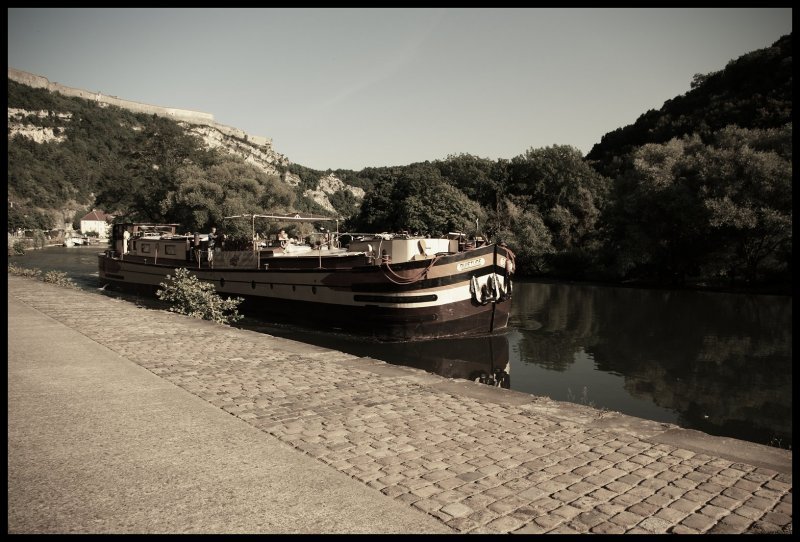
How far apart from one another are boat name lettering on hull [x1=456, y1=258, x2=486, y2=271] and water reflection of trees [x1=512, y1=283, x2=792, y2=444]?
285cm

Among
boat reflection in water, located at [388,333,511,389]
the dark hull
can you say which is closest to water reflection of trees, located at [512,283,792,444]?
boat reflection in water, located at [388,333,511,389]

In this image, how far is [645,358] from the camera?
1523cm

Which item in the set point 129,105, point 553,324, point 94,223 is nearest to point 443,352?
point 553,324

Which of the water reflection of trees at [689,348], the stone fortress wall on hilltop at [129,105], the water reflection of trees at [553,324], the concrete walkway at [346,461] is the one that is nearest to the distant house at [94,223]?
the stone fortress wall on hilltop at [129,105]

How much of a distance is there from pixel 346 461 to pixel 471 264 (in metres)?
12.9

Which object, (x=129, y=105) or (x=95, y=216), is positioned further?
(x=129, y=105)

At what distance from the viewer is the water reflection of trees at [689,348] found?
11.0 meters

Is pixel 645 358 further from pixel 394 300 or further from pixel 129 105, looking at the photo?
pixel 129 105

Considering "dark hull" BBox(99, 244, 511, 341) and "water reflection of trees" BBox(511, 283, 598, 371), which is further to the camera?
"dark hull" BBox(99, 244, 511, 341)

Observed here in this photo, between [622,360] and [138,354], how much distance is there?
12.0 meters

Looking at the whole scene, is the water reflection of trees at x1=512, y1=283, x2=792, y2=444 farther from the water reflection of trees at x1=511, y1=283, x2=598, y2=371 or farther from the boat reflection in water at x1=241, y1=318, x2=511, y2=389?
the boat reflection in water at x1=241, y1=318, x2=511, y2=389

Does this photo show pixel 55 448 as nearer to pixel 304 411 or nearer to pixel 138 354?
pixel 304 411

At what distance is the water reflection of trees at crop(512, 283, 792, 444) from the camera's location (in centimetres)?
1096
